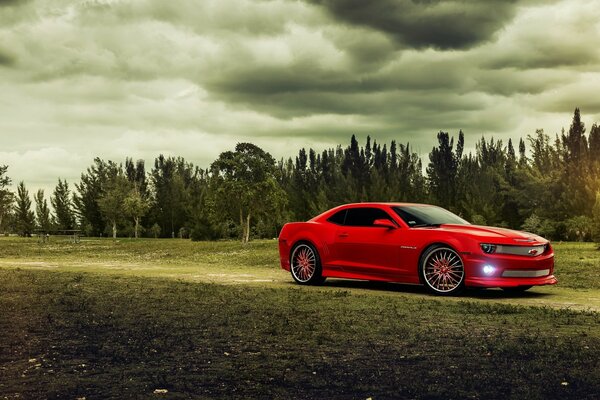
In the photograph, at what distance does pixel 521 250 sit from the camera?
11.0 metres

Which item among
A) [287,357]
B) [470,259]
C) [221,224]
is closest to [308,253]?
[470,259]

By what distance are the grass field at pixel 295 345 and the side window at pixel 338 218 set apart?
170cm

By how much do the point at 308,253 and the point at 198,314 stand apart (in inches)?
179

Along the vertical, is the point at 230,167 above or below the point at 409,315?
above

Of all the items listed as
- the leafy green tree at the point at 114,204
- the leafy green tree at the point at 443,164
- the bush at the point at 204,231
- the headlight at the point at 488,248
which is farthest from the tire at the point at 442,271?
the leafy green tree at the point at 443,164

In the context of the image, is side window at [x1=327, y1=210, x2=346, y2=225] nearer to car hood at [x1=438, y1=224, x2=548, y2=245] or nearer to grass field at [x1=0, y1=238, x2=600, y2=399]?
grass field at [x1=0, y1=238, x2=600, y2=399]

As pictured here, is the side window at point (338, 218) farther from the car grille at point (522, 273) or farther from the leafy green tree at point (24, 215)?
the leafy green tree at point (24, 215)

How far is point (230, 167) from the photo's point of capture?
44.4 metres

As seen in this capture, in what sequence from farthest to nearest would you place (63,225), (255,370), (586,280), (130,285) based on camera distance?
(63,225), (586,280), (130,285), (255,370)

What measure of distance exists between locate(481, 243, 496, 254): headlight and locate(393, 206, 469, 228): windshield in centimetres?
129

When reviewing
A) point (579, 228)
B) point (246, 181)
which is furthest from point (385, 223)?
point (579, 228)

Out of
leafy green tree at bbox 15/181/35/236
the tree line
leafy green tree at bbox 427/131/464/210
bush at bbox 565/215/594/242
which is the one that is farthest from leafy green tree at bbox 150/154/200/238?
bush at bbox 565/215/594/242

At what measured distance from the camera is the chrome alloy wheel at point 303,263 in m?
13.2

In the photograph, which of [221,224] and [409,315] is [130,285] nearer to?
[409,315]
